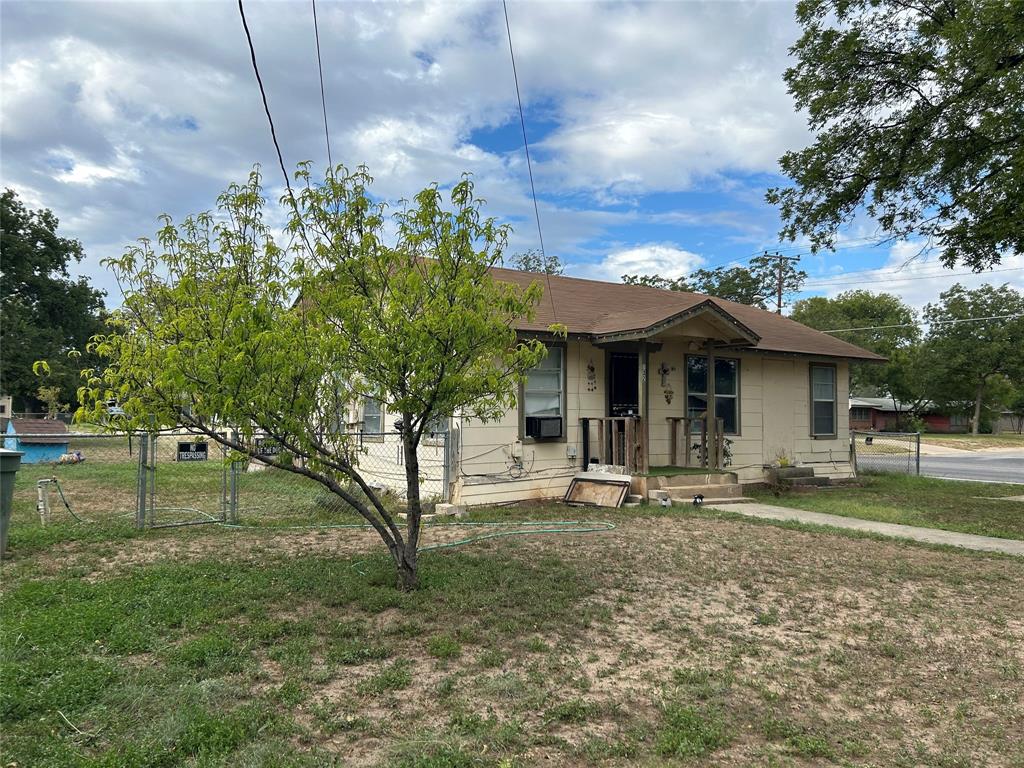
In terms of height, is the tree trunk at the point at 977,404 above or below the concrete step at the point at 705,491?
above

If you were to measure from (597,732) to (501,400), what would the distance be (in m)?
2.64

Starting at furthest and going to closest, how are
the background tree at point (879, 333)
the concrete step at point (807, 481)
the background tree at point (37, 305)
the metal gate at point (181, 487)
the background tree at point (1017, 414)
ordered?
1. the background tree at point (1017, 414)
2. the background tree at point (879, 333)
3. the background tree at point (37, 305)
4. the concrete step at point (807, 481)
5. the metal gate at point (181, 487)

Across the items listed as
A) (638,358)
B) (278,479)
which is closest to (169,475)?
(278,479)

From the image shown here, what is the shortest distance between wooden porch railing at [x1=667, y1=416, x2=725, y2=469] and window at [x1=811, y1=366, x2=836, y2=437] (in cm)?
346

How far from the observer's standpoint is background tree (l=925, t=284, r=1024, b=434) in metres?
42.9

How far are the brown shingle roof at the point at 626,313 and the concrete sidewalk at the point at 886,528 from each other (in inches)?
117

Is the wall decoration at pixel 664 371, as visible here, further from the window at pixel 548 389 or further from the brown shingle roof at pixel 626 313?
the window at pixel 548 389

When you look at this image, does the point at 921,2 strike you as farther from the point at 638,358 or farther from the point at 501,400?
the point at 501,400

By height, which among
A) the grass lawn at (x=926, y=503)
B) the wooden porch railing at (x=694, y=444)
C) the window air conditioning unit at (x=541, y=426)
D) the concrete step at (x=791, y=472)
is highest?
the window air conditioning unit at (x=541, y=426)

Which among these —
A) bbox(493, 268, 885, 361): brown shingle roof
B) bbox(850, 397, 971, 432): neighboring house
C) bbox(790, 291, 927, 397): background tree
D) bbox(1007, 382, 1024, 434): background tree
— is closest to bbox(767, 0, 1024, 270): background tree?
bbox(493, 268, 885, 361): brown shingle roof

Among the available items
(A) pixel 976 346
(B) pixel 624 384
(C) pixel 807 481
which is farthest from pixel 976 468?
(A) pixel 976 346

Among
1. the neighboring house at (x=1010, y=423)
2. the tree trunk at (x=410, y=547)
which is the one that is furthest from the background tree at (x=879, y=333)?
the tree trunk at (x=410, y=547)

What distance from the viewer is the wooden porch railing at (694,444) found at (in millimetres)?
11344

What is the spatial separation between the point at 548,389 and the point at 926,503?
6769 mm
